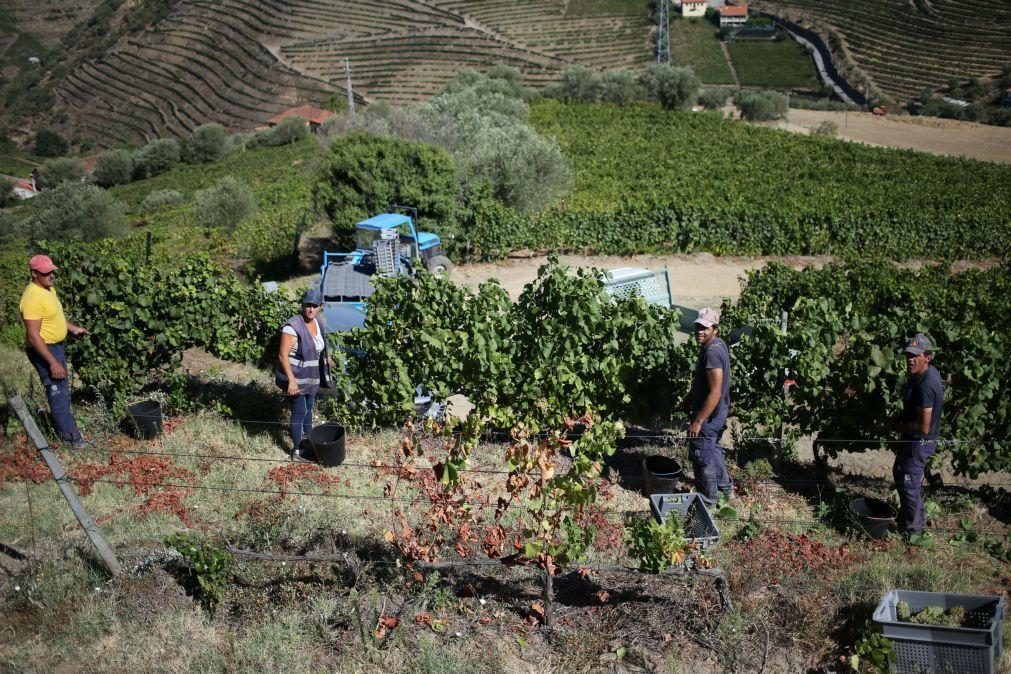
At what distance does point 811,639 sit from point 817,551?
1.21 metres

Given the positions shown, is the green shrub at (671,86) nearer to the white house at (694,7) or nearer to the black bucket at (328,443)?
the white house at (694,7)

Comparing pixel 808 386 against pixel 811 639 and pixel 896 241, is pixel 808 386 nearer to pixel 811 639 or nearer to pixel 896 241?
pixel 811 639

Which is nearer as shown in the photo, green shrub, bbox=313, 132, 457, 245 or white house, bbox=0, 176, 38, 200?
green shrub, bbox=313, 132, 457, 245

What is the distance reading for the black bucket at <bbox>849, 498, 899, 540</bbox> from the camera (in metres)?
6.53

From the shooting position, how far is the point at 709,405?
6.49 metres

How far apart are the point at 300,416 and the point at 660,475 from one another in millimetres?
3483

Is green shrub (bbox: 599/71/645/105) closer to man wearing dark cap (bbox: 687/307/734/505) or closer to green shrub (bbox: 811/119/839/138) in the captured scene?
green shrub (bbox: 811/119/839/138)

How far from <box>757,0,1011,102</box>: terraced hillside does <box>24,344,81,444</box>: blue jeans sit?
69.0 metres

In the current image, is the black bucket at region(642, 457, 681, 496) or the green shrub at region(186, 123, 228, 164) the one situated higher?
the black bucket at region(642, 457, 681, 496)

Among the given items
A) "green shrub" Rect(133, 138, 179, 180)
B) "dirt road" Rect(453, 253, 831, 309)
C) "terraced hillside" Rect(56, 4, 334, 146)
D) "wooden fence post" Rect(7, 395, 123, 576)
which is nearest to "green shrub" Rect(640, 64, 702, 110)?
"dirt road" Rect(453, 253, 831, 309)

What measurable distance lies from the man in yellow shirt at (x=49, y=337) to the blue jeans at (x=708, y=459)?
19.4 feet

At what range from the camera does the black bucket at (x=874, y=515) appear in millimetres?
6531

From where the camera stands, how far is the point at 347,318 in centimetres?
1142

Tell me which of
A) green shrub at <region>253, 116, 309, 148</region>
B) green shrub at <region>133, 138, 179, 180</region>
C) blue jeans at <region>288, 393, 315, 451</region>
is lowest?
green shrub at <region>133, 138, 179, 180</region>
